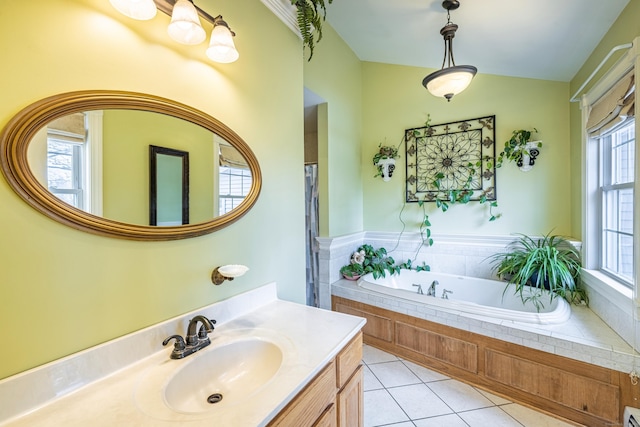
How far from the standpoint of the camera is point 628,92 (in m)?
1.54

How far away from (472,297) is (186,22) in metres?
3.27

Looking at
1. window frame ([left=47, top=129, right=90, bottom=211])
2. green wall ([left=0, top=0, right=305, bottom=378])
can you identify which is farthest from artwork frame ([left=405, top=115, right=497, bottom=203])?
window frame ([left=47, top=129, right=90, bottom=211])

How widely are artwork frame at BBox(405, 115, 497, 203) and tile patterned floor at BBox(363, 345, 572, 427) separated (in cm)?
184

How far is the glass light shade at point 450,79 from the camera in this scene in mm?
1849

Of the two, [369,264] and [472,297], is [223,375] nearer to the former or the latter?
[369,264]

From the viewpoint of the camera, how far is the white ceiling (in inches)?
69.5

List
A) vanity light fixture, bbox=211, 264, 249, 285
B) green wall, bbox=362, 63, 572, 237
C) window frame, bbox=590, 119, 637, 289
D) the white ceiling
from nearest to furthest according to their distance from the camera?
vanity light fixture, bbox=211, 264, 249, 285 → the white ceiling → window frame, bbox=590, 119, 637, 289 → green wall, bbox=362, 63, 572, 237

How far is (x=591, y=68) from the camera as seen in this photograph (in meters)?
2.06

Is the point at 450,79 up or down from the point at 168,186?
up

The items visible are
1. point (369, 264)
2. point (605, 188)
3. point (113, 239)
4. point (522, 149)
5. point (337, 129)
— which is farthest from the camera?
point (369, 264)

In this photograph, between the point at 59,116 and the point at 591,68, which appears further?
the point at 591,68

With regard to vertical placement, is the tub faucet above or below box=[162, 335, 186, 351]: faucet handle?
below

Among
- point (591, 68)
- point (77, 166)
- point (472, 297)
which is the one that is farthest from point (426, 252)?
point (77, 166)

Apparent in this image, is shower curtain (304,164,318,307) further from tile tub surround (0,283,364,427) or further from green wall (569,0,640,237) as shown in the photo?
green wall (569,0,640,237)
